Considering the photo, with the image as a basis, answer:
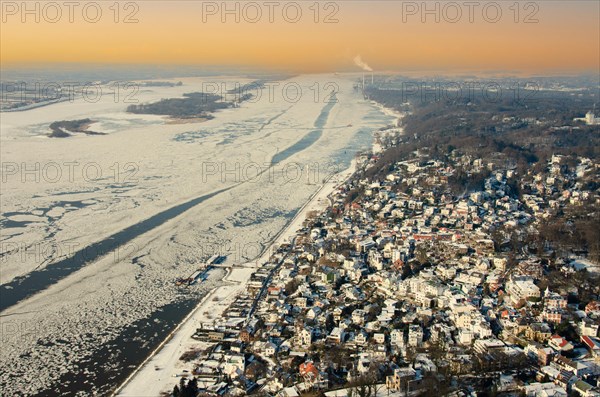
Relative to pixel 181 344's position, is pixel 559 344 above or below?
above

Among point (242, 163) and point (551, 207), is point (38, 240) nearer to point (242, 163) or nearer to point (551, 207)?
point (242, 163)

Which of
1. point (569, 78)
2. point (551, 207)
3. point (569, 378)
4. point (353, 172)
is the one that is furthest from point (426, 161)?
point (569, 78)

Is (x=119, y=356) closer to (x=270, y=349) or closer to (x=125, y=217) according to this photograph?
(x=270, y=349)

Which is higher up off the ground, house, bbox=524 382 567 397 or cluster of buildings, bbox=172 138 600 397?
cluster of buildings, bbox=172 138 600 397

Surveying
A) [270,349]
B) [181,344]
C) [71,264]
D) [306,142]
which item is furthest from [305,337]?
[306,142]

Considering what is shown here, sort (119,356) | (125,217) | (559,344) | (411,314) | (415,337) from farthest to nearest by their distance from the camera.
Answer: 1. (125,217)
2. (411,314)
3. (415,337)
4. (119,356)
5. (559,344)

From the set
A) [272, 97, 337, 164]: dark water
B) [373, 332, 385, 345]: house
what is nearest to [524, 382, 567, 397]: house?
[373, 332, 385, 345]: house

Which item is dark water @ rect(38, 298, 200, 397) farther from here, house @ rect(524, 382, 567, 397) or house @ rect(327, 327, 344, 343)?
house @ rect(524, 382, 567, 397)

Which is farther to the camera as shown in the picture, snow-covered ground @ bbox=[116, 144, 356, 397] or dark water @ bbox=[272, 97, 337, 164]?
dark water @ bbox=[272, 97, 337, 164]
